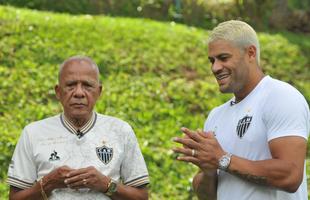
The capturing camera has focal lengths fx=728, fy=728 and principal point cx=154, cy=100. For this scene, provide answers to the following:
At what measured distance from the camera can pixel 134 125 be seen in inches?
334

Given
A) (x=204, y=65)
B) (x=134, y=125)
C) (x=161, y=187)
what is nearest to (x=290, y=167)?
(x=161, y=187)

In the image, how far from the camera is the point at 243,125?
374 centimetres

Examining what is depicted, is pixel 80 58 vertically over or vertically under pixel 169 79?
over

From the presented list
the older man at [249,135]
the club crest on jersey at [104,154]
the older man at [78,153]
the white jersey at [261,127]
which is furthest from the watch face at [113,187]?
the white jersey at [261,127]

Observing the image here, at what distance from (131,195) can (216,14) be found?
28.8ft

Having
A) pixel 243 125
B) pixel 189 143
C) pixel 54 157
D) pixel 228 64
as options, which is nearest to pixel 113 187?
pixel 54 157

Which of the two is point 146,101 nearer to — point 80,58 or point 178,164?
point 178,164

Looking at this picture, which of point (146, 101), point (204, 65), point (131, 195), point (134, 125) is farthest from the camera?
point (204, 65)

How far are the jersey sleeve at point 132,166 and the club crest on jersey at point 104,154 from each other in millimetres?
119

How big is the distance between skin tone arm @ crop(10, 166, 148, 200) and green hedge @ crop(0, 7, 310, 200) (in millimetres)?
2791

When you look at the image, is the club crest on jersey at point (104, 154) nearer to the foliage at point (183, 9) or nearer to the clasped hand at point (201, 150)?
the clasped hand at point (201, 150)

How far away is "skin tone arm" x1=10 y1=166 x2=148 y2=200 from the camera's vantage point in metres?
4.10

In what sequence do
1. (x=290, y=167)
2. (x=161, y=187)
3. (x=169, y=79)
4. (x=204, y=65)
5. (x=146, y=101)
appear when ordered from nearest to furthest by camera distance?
(x=290, y=167) < (x=161, y=187) < (x=146, y=101) < (x=169, y=79) < (x=204, y=65)

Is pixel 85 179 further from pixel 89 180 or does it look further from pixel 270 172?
pixel 270 172
